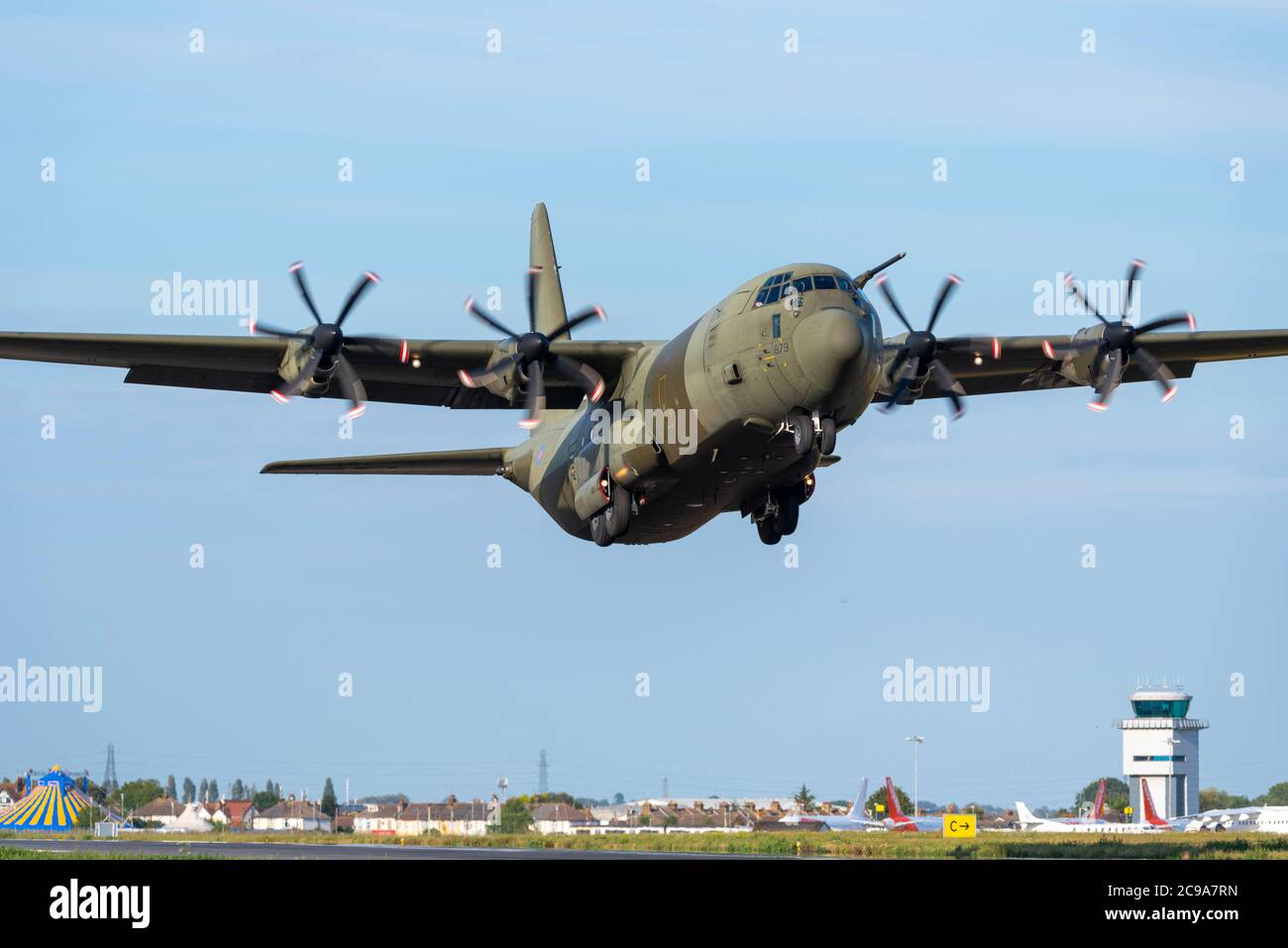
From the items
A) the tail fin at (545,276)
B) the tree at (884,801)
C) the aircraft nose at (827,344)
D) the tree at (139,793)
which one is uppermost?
the tail fin at (545,276)

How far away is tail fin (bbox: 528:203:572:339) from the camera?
1478 inches

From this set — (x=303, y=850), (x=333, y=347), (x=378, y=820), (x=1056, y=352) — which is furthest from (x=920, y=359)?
(x=378, y=820)

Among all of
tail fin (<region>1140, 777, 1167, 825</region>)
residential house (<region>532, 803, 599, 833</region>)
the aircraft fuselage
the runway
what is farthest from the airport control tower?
the aircraft fuselage

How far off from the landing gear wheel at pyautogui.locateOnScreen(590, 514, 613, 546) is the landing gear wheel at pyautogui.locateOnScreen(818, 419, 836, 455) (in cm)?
578

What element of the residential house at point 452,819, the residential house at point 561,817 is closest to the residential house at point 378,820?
the residential house at point 452,819

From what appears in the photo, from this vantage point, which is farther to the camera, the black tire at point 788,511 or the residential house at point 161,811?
the residential house at point 161,811

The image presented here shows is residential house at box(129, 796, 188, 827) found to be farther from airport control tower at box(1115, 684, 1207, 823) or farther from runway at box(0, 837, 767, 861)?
airport control tower at box(1115, 684, 1207, 823)

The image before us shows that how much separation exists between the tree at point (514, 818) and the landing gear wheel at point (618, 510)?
13.9 m

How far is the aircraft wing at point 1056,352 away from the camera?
3072 cm

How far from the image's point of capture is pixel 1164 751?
78062 millimetres

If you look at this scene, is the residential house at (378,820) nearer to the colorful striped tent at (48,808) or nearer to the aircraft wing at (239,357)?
the colorful striped tent at (48,808)
